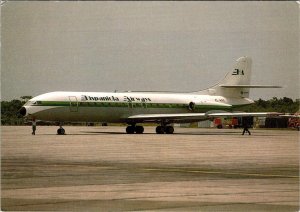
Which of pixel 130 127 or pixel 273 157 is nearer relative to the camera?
pixel 273 157

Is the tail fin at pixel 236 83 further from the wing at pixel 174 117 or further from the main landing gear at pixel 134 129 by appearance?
the main landing gear at pixel 134 129

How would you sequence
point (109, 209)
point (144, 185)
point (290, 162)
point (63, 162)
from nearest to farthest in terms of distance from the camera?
point (109, 209), point (144, 185), point (63, 162), point (290, 162)

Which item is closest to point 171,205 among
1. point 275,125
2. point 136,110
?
point 136,110

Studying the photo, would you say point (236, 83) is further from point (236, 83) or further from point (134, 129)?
point (134, 129)

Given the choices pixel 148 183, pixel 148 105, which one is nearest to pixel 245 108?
pixel 148 105

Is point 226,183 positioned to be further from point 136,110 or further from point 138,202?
point 136,110

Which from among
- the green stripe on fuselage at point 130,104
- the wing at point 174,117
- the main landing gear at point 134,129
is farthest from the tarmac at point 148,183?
the main landing gear at point 134,129

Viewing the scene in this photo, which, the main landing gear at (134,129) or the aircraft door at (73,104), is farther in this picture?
the main landing gear at (134,129)

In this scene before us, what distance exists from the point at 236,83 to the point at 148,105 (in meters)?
9.81

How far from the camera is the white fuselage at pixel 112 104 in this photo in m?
42.3

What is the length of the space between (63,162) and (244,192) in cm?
768

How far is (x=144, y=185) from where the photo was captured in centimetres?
1234

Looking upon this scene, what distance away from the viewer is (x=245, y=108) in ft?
200

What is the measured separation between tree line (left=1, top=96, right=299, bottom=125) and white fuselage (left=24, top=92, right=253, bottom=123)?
7.93 m
